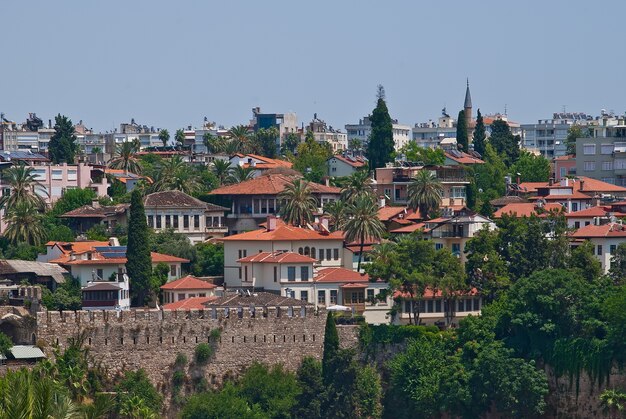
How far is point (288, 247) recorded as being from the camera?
10575 cm

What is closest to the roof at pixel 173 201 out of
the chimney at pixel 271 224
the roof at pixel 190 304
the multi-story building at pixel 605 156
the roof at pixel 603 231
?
the chimney at pixel 271 224

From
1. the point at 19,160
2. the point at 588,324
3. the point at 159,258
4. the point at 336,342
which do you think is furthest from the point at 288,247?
the point at 19,160

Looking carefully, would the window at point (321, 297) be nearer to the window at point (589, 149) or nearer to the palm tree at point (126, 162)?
the window at point (589, 149)

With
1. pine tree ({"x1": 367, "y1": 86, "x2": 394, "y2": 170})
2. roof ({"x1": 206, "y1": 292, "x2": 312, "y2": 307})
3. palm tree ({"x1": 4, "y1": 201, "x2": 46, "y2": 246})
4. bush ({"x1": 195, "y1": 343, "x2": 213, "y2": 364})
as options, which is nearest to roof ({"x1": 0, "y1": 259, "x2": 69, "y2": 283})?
palm tree ({"x1": 4, "y1": 201, "x2": 46, "y2": 246})

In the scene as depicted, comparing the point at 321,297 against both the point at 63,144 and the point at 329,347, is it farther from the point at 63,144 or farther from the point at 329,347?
the point at 63,144

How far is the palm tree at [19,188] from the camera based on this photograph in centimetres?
11950

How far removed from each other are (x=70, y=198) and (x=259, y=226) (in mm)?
16498

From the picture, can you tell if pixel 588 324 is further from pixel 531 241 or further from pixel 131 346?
pixel 131 346

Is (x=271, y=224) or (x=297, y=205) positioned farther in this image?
(x=297, y=205)

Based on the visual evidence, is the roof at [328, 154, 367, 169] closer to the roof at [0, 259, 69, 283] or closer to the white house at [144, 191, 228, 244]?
the white house at [144, 191, 228, 244]

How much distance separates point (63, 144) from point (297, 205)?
148 feet

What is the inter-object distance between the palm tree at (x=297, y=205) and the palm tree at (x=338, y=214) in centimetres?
112

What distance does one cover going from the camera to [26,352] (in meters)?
87.4

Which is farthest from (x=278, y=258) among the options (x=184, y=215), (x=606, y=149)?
(x=606, y=149)
